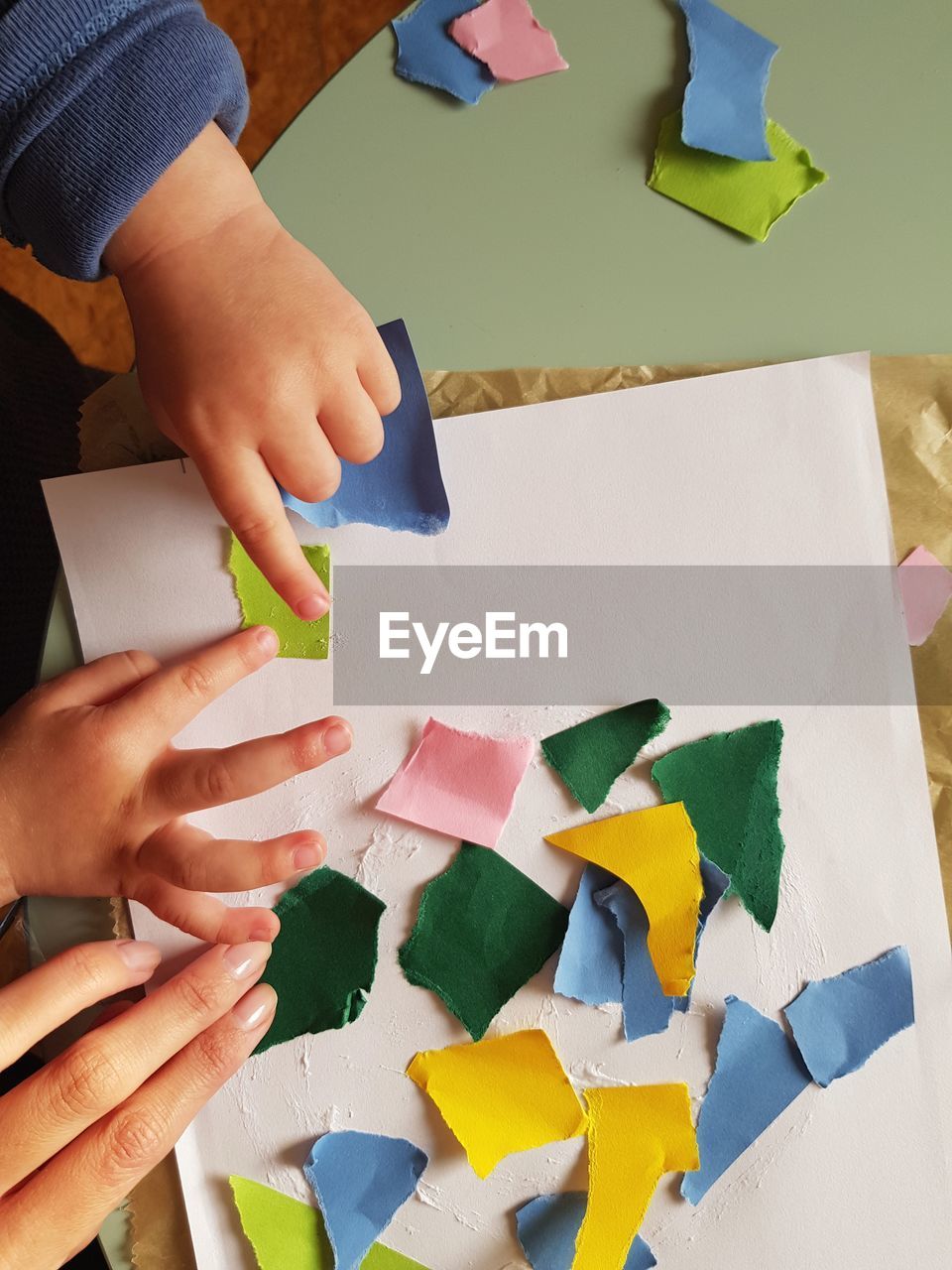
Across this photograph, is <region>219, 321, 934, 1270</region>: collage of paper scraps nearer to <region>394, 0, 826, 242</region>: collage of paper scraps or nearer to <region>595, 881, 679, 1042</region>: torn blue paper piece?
<region>595, 881, 679, 1042</region>: torn blue paper piece

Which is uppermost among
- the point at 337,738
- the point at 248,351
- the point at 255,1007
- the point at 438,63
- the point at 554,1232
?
the point at 438,63

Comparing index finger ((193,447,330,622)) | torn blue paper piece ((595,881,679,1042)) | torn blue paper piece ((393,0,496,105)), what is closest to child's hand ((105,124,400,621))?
index finger ((193,447,330,622))

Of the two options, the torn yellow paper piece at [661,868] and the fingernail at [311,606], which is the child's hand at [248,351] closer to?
the fingernail at [311,606]

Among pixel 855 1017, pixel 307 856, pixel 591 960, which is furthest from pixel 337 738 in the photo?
pixel 855 1017

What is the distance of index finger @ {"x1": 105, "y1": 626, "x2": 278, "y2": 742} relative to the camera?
538 mm

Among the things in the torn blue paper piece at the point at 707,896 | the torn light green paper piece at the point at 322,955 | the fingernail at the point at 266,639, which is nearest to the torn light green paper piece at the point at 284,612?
the fingernail at the point at 266,639

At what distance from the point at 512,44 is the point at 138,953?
0.48 meters

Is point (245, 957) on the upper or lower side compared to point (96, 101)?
lower

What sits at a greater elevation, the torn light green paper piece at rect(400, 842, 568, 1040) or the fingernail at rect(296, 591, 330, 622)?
the fingernail at rect(296, 591, 330, 622)

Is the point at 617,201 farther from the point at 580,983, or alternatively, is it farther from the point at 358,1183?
the point at 358,1183

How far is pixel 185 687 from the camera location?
538 mm

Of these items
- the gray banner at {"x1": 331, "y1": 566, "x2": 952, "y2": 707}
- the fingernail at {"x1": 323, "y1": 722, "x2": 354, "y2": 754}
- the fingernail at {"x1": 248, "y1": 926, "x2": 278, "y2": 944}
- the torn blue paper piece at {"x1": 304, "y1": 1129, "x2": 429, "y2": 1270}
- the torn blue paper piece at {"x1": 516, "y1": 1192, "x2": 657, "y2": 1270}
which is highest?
the gray banner at {"x1": 331, "y1": 566, "x2": 952, "y2": 707}

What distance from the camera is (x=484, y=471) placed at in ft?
1.82

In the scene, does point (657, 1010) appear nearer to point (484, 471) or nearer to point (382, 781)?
point (382, 781)
